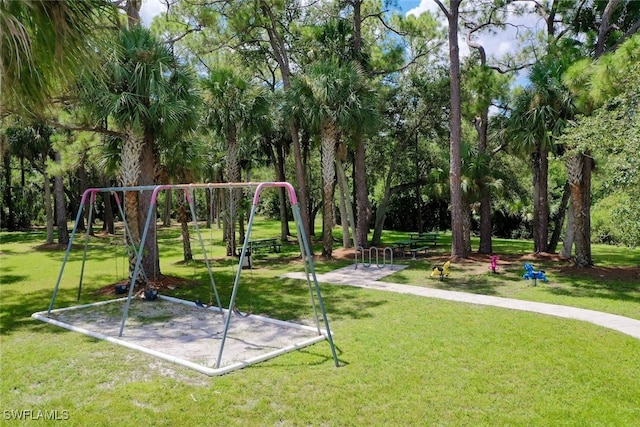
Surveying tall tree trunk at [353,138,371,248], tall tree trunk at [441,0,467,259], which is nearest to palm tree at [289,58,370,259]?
tall tree trunk at [353,138,371,248]

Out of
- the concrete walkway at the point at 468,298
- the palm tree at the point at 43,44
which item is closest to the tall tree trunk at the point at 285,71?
the concrete walkway at the point at 468,298

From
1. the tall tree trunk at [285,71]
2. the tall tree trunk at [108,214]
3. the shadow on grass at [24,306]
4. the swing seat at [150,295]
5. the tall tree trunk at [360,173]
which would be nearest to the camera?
the shadow on grass at [24,306]

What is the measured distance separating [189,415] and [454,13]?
15686 mm

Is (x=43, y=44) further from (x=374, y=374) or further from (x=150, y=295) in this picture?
(x=150, y=295)

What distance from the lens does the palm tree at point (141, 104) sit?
1098cm

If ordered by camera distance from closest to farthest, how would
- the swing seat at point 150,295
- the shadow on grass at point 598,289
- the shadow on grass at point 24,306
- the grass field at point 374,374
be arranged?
the grass field at point 374,374 → the shadow on grass at point 24,306 → the shadow on grass at point 598,289 → the swing seat at point 150,295

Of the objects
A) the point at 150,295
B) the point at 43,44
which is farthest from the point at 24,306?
the point at 43,44

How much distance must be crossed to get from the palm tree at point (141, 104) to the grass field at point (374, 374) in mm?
3091

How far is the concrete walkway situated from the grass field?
0.47m

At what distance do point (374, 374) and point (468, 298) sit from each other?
17.6 ft

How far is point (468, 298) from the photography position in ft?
35.2

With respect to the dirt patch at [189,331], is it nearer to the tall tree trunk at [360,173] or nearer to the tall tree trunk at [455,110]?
the tall tree trunk at [455,110]

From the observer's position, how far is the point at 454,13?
53.7 ft

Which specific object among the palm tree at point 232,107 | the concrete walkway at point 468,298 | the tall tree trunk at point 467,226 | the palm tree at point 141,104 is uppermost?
the palm tree at point 232,107
